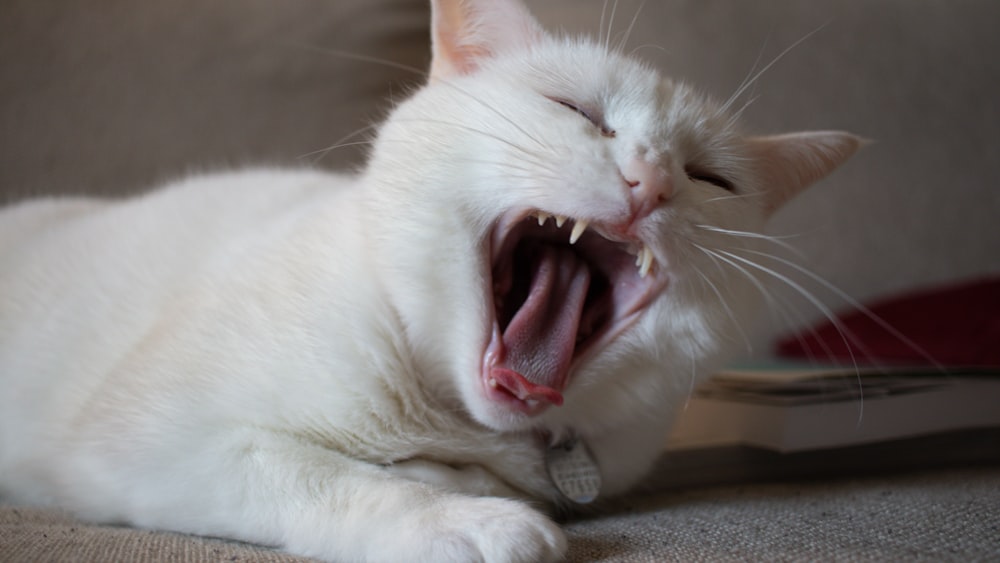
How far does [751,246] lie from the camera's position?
0.93m

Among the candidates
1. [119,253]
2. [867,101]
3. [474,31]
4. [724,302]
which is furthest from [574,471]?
[867,101]

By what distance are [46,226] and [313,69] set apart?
0.71 metres

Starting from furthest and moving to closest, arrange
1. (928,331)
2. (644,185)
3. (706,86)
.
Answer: (706,86), (928,331), (644,185)

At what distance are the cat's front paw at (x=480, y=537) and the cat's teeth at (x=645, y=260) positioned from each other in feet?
0.98

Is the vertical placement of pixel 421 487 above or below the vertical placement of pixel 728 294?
below

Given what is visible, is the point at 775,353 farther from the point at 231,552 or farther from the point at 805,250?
the point at 231,552

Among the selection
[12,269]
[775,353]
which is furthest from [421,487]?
[775,353]

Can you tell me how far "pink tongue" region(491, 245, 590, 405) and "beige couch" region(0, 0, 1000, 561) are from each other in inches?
7.0

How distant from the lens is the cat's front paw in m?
0.66

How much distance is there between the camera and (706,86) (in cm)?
225

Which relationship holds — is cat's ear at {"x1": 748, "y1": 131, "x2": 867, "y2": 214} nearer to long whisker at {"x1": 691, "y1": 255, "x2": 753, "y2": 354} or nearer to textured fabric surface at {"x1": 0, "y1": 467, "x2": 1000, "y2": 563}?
long whisker at {"x1": 691, "y1": 255, "x2": 753, "y2": 354}

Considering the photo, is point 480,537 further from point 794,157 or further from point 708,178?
point 794,157

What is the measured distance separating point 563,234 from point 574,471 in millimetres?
315

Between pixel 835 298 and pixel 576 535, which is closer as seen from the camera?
pixel 576 535
